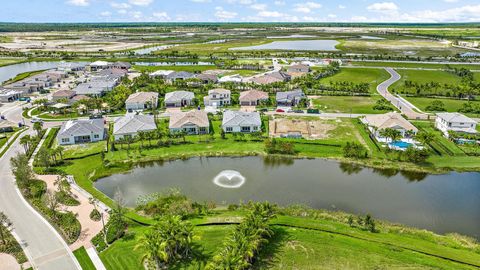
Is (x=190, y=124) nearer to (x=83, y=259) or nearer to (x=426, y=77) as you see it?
(x=83, y=259)

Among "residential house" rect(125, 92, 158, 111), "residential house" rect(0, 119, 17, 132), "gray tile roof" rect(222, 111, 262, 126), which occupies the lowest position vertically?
"residential house" rect(0, 119, 17, 132)

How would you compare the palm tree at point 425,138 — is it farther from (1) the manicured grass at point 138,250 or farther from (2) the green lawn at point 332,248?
(1) the manicured grass at point 138,250

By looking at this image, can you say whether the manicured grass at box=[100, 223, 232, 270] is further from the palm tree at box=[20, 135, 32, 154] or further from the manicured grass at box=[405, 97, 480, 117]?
the manicured grass at box=[405, 97, 480, 117]

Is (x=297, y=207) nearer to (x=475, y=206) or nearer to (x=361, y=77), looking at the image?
(x=475, y=206)

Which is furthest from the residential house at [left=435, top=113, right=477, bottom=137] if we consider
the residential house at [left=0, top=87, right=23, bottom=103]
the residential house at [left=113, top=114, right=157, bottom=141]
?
the residential house at [left=0, top=87, right=23, bottom=103]

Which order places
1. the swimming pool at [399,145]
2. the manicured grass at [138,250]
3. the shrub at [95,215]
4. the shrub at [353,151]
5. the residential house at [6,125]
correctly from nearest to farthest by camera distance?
1. the manicured grass at [138,250]
2. the shrub at [95,215]
3. the shrub at [353,151]
4. the swimming pool at [399,145]
5. the residential house at [6,125]

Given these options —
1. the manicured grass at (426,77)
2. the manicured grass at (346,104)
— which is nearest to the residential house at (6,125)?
the manicured grass at (346,104)

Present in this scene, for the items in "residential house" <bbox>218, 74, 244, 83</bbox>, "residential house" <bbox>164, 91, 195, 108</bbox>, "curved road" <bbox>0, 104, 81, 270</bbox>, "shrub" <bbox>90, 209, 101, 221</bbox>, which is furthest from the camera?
"residential house" <bbox>218, 74, 244, 83</bbox>
